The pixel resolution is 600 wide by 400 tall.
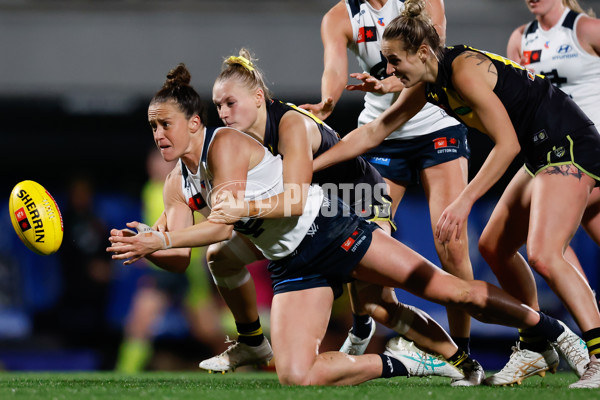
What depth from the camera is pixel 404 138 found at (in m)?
5.17

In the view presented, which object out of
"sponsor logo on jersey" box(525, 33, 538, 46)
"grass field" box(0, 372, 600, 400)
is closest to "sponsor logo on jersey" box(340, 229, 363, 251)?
"grass field" box(0, 372, 600, 400)

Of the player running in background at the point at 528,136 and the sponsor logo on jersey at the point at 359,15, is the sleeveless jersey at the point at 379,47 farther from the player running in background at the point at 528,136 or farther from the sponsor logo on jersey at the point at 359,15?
the player running in background at the point at 528,136

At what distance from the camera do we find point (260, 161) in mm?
4238

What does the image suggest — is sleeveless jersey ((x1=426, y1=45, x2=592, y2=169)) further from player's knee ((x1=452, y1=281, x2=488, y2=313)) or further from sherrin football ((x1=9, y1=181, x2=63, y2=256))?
sherrin football ((x1=9, y1=181, x2=63, y2=256))

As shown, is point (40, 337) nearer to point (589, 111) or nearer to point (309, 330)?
point (309, 330)

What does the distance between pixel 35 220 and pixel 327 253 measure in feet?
4.98

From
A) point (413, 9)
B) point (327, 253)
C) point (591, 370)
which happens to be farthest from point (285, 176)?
point (591, 370)

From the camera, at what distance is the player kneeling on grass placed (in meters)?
4.08

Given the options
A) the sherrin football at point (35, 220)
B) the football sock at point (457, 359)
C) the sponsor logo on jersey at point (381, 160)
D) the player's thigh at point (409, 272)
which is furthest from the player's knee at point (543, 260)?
the sherrin football at point (35, 220)

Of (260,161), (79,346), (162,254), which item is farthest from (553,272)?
(79,346)

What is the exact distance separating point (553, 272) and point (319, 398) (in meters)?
1.35

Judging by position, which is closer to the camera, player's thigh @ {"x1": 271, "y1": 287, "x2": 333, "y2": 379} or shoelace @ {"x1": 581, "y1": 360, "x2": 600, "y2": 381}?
shoelace @ {"x1": 581, "y1": 360, "x2": 600, "y2": 381}

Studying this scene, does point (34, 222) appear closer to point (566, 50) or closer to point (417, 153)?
point (417, 153)

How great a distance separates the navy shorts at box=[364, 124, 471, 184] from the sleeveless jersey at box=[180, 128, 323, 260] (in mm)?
1009
